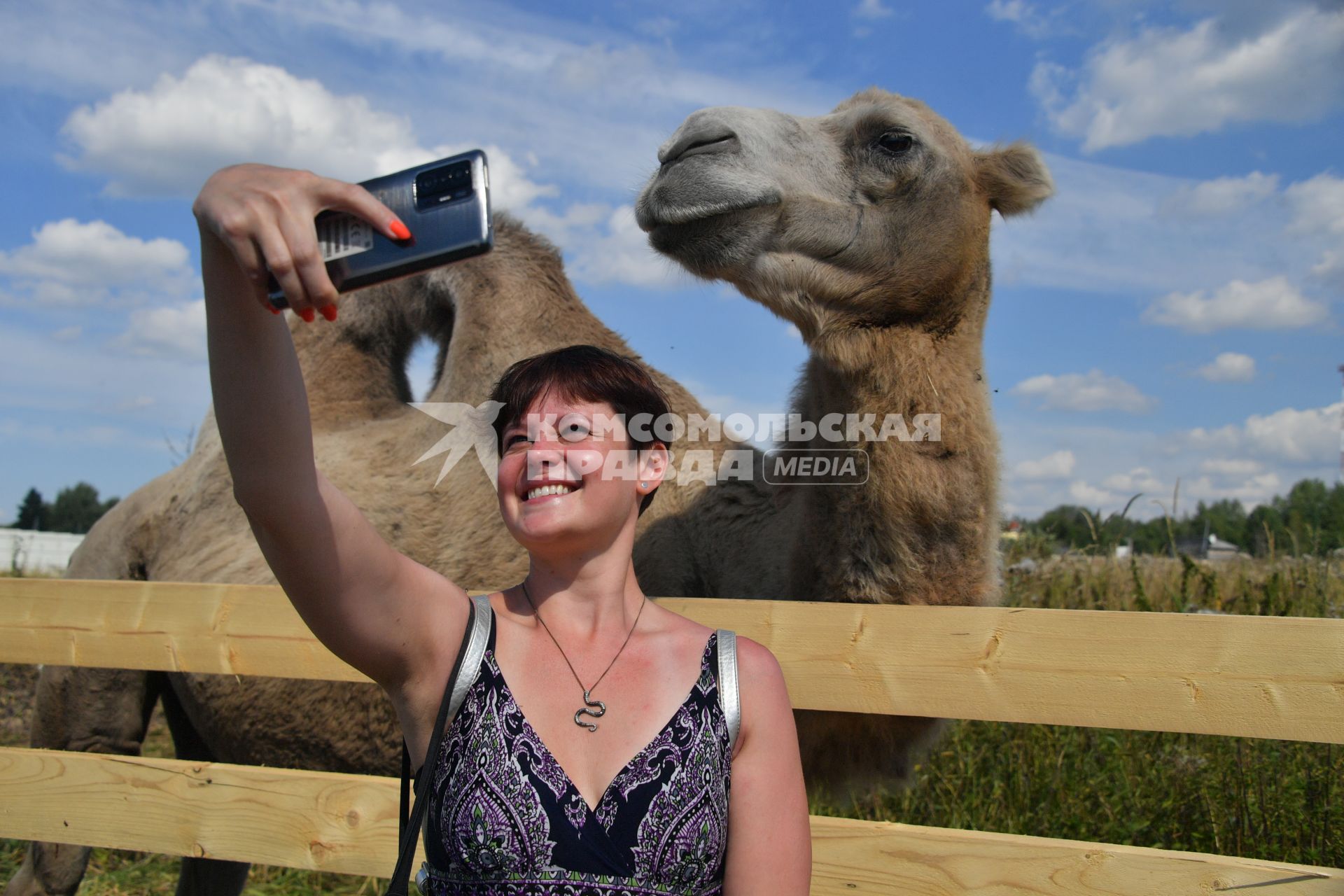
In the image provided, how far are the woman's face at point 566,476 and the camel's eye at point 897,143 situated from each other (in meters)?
1.88

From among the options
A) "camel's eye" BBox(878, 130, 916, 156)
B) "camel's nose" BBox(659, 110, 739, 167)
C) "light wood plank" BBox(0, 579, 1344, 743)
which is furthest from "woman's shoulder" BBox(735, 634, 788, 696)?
"camel's eye" BBox(878, 130, 916, 156)

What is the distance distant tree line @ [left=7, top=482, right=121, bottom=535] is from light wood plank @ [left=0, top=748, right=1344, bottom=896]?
2690 inches

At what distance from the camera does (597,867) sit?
1482 millimetres

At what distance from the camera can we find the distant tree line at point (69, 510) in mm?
61766

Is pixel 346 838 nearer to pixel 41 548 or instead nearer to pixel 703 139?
pixel 703 139

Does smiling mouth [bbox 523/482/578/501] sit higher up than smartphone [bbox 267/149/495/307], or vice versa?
smartphone [bbox 267/149/495/307]

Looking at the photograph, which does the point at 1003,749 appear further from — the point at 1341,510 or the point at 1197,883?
the point at 1341,510

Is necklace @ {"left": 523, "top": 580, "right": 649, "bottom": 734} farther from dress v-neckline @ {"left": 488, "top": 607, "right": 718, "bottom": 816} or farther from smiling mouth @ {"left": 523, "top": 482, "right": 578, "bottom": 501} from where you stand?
smiling mouth @ {"left": 523, "top": 482, "right": 578, "bottom": 501}

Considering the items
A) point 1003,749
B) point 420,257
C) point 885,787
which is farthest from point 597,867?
point 1003,749

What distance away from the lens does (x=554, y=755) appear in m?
1.57

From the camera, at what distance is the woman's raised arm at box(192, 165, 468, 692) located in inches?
42.3

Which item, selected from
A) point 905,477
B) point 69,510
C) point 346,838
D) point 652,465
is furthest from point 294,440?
point 69,510

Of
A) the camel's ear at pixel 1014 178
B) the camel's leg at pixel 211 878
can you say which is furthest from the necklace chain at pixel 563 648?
the camel's leg at pixel 211 878

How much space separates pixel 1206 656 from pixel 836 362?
4.23 feet
